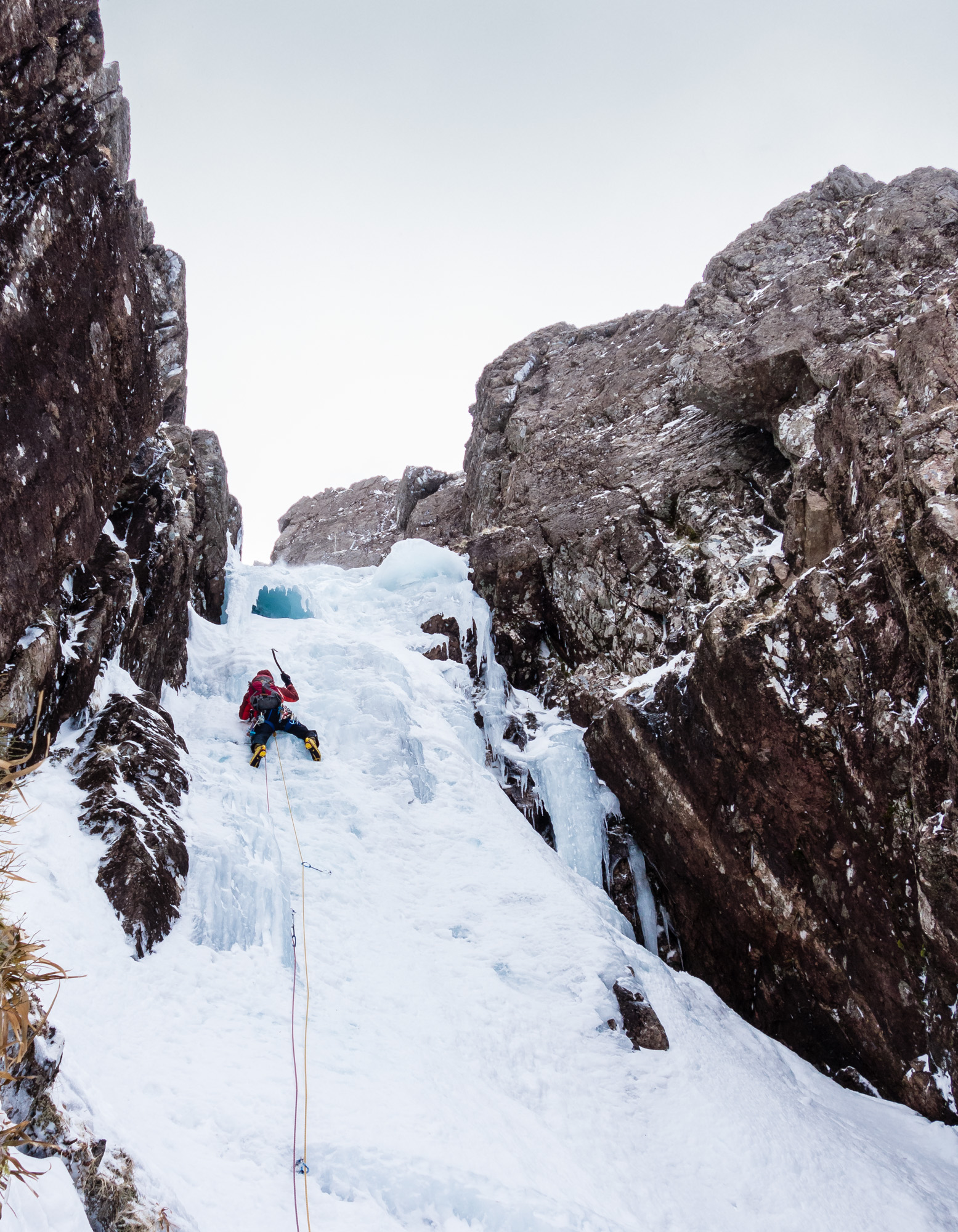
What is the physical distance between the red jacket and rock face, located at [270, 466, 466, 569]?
9189 mm

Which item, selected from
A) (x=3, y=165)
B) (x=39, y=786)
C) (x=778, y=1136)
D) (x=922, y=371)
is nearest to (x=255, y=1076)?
(x=39, y=786)

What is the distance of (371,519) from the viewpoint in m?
25.4

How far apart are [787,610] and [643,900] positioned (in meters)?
4.37

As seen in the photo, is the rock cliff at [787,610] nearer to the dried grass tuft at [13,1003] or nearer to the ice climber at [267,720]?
the ice climber at [267,720]

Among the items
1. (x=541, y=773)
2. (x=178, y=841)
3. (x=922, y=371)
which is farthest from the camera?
(x=541, y=773)

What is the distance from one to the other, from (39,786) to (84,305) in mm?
4478

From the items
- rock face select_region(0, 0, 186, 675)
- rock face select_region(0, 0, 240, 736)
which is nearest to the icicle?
rock face select_region(0, 0, 240, 736)

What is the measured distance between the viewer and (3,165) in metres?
6.11

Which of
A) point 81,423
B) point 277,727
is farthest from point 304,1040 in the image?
point 81,423

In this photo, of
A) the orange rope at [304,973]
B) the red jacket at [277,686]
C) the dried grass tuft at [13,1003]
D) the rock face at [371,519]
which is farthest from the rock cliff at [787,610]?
the dried grass tuft at [13,1003]

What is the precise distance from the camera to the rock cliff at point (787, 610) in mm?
6777

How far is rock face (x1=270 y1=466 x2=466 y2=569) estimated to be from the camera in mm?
20698

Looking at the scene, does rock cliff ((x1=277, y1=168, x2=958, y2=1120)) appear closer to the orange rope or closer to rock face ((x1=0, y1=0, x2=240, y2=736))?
the orange rope

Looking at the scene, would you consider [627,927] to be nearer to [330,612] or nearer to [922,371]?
[922,371]
